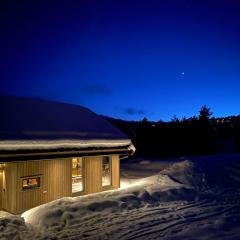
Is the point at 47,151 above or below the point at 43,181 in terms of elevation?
above

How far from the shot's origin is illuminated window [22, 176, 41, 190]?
12328 millimetres

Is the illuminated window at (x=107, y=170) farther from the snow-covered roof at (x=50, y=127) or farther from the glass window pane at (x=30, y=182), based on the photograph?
the glass window pane at (x=30, y=182)

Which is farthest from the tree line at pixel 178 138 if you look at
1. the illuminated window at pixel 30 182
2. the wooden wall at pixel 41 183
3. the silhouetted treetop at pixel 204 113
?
the illuminated window at pixel 30 182

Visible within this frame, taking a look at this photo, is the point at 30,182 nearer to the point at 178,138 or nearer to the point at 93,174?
the point at 93,174

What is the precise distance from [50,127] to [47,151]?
1823 millimetres

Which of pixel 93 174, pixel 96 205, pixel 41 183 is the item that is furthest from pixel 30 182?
pixel 93 174

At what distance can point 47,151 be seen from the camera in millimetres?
12672

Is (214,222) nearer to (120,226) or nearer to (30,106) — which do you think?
(120,226)

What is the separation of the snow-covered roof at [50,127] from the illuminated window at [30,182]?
4.20 feet

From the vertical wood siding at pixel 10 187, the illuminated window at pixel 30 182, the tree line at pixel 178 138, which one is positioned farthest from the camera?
the tree line at pixel 178 138

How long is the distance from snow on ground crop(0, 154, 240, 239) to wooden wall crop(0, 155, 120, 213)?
77 cm

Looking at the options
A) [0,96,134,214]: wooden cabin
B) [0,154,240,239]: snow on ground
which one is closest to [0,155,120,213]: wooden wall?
[0,96,134,214]: wooden cabin

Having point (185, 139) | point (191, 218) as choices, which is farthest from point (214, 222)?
point (185, 139)

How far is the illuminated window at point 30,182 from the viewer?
12328mm
